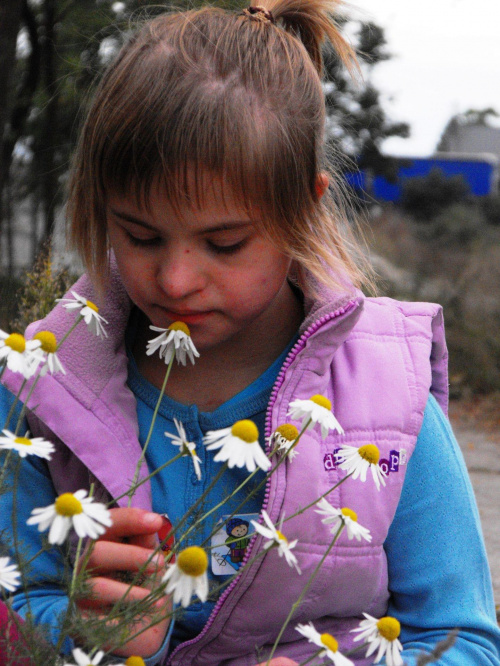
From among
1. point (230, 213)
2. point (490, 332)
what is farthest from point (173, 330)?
point (490, 332)

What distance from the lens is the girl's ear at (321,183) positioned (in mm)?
1633

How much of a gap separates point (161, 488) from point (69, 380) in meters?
0.27

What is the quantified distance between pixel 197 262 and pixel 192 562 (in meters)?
0.66

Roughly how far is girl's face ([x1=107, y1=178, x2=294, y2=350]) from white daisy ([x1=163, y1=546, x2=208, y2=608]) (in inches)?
24.2

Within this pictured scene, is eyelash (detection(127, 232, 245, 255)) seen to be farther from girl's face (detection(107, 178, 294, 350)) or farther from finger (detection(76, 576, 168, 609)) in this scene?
finger (detection(76, 576, 168, 609))

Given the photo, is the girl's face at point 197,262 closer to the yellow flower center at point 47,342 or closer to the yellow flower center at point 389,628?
the yellow flower center at point 47,342

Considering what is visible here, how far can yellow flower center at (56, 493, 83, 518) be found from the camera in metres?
0.85

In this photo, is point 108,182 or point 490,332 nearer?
point 108,182

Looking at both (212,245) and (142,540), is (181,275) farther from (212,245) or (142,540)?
(142,540)

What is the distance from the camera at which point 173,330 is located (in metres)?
1.27

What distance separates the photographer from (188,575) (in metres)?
0.83

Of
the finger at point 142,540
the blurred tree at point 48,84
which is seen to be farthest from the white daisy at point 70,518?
the blurred tree at point 48,84

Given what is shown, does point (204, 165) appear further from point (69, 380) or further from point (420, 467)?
point (420, 467)

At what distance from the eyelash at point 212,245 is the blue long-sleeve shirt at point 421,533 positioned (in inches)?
15.2
